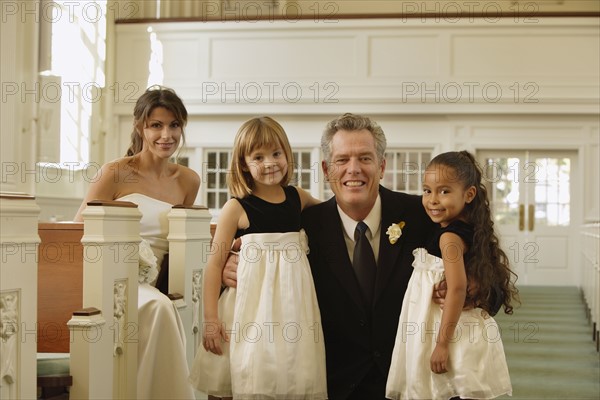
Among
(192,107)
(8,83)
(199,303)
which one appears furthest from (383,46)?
(199,303)

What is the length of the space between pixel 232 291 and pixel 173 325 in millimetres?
1142

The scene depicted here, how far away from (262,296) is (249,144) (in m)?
0.50

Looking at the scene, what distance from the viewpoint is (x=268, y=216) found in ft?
9.23

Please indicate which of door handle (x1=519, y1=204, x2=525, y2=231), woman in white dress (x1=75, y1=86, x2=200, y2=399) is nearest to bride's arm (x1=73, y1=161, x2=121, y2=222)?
woman in white dress (x1=75, y1=86, x2=200, y2=399)

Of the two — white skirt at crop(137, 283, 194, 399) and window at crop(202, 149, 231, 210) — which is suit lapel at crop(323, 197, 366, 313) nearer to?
white skirt at crop(137, 283, 194, 399)

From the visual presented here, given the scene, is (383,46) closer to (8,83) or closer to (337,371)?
(8,83)

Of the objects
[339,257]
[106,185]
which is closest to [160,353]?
[106,185]

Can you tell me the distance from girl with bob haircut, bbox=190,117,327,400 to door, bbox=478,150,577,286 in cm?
983

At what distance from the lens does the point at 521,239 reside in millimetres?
12875

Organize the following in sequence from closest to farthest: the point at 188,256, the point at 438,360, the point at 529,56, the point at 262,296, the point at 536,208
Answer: the point at 438,360
the point at 262,296
the point at 188,256
the point at 529,56
the point at 536,208

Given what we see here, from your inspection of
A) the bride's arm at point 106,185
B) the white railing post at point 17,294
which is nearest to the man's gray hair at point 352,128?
the white railing post at point 17,294

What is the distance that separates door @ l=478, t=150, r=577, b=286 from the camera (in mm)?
12422

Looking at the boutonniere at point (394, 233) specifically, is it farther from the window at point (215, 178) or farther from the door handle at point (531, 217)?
the door handle at point (531, 217)

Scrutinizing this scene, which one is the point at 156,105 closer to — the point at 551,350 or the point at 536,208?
the point at 551,350
